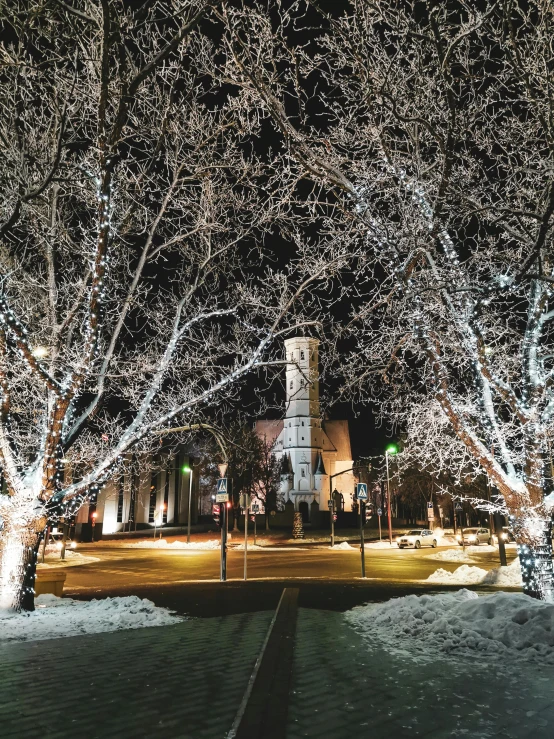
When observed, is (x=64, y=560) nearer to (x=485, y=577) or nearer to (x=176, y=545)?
(x=176, y=545)

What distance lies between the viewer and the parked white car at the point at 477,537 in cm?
4656

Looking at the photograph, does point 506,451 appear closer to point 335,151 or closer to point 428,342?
point 428,342

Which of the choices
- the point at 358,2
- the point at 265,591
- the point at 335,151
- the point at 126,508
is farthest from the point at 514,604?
the point at 126,508

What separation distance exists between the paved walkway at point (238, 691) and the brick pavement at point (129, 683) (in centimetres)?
1

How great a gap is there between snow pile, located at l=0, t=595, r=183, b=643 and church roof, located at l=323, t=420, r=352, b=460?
103 meters

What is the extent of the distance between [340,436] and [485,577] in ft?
317

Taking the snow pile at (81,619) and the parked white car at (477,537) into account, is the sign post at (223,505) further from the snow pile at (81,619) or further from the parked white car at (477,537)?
the parked white car at (477,537)

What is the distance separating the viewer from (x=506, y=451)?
1097 cm

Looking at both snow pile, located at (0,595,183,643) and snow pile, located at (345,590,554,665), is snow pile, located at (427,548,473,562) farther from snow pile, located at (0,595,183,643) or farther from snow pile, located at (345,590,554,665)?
snow pile, located at (0,595,183,643)

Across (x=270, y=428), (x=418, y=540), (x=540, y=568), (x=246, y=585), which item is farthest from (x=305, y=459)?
(x=540, y=568)

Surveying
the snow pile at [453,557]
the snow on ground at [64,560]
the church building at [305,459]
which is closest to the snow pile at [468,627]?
the snow pile at [453,557]

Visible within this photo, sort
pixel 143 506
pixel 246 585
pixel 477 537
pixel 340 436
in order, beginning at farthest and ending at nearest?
pixel 340 436
pixel 143 506
pixel 477 537
pixel 246 585

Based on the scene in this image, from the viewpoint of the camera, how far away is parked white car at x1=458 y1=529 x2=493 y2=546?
153 feet

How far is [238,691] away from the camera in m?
5.79
